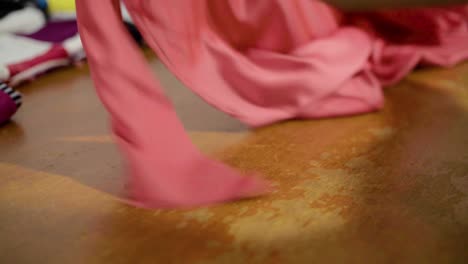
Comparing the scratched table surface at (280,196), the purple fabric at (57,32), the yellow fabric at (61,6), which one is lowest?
the scratched table surface at (280,196)

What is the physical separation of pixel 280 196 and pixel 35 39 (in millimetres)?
1002

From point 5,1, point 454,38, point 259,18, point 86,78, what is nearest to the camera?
point 259,18

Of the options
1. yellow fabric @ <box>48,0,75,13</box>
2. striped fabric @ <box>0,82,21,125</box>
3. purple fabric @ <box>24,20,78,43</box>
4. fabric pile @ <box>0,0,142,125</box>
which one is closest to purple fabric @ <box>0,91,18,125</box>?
striped fabric @ <box>0,82,21,125</box>

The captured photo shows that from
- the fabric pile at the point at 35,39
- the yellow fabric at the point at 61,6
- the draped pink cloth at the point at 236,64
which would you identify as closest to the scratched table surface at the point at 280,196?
the draped pink cloth at the point at 236,64

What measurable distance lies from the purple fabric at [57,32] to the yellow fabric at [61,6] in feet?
0.15

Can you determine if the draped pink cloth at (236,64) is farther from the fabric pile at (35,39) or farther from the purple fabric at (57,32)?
the purple fabric at (57,32)

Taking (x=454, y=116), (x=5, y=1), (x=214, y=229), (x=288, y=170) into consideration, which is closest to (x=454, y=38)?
(x=454, y=116)

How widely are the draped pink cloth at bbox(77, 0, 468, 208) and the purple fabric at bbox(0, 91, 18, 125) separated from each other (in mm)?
325

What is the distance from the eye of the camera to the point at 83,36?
1.72 ft

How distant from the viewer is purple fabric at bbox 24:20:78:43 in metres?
1.20

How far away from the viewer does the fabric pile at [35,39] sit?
104 centimetres

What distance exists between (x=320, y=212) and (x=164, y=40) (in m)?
0.30

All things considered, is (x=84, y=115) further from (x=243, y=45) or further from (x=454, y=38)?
(x=454, y=38)

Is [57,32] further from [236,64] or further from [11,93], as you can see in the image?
[236,64]
